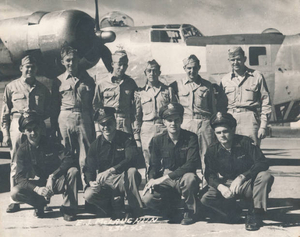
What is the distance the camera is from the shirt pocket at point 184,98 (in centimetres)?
636

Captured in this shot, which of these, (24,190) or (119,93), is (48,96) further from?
A: (24,190)

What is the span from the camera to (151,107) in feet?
21.1

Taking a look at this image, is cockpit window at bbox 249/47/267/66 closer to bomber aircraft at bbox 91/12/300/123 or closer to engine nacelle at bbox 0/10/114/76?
bomber aircraft at bbox 91/12/300/123

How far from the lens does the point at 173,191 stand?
5.36 metres

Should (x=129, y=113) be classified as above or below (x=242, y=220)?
above

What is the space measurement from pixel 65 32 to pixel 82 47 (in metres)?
0.42

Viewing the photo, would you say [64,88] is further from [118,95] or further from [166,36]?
[166,36]

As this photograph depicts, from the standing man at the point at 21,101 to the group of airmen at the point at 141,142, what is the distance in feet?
0.05

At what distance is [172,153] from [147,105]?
1159 mm

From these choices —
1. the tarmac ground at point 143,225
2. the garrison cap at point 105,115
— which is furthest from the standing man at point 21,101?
the garrison cap at point 105,115

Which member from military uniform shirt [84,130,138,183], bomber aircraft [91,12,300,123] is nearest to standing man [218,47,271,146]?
bomber aircraft [91,12,300,123]

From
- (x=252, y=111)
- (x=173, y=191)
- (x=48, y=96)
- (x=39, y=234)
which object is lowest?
(x=39, y=234)

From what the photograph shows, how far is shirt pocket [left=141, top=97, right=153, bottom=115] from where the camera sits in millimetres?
6438

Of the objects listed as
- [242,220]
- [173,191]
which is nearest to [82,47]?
[173,191]
